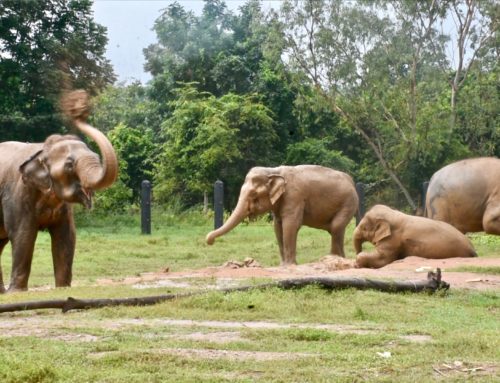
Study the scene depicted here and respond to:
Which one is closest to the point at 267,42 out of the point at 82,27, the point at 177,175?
the point at 177,175

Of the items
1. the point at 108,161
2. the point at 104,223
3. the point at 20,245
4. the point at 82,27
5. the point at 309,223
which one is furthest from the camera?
the point at 82,27

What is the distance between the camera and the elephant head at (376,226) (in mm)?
15148

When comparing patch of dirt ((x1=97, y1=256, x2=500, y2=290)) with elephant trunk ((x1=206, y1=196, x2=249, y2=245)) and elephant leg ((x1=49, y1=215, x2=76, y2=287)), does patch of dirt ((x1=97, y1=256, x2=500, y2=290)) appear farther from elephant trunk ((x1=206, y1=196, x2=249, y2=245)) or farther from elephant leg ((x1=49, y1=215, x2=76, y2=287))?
elephant trunk ((x1=206, y1=196, x2=249, y2=245))

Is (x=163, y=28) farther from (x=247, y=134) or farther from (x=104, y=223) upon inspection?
(x=104, y=223)

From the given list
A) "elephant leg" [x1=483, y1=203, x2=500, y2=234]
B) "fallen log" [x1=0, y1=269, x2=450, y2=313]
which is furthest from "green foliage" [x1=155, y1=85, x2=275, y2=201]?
"fallen log" [x1=0, y1=269, x2=450, y2=313]

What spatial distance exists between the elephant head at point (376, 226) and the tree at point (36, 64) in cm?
1424

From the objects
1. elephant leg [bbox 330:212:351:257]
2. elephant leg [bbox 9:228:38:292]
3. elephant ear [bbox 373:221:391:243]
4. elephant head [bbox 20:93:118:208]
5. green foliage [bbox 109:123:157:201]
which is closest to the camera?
elephant head [bbox 20:93:118:208]

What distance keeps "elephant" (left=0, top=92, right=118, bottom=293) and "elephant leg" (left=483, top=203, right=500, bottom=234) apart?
8172 mm

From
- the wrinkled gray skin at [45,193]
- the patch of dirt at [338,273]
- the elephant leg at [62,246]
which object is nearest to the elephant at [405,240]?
Answer: the patch of dirt at [338,273]

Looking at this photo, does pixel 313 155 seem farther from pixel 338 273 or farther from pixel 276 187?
pixel 338 273

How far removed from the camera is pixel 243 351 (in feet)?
22.2

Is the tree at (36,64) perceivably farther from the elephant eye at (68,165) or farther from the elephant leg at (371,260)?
→ the elephant eye at (68,165)

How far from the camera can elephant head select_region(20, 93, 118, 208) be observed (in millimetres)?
10438

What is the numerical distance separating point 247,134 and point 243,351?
91.3 ft
